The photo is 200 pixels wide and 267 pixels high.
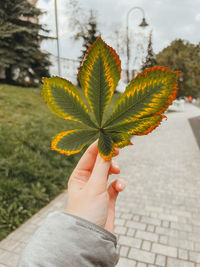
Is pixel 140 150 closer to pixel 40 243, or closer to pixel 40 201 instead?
pixel 40 201

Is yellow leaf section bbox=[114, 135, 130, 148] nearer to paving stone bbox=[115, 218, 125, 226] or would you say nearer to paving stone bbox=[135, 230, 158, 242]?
paving stone bbox=[135, 230, 158, 242]

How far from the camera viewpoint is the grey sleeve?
0.65 meters

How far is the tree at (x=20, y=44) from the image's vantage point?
32.2 feet

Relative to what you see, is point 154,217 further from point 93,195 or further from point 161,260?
point 93,195

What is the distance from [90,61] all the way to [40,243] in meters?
0.57

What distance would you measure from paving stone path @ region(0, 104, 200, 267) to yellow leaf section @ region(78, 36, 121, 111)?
2.88 m

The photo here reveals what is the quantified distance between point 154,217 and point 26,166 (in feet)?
8.28

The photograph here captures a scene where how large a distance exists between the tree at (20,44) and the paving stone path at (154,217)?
661 centimetres

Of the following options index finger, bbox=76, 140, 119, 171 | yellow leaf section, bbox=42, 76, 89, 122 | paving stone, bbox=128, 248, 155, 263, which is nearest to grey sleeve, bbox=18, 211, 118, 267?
index finger, bbox=76, 140, 119, 171

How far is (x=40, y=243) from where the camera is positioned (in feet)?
2.29

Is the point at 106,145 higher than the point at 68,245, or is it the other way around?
the point at 106,145

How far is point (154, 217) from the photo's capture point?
12.5 feet

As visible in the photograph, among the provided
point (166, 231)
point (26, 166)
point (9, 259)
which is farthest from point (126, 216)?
point (26, 166)

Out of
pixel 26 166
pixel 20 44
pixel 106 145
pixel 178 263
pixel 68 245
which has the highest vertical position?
pixel 20 44
